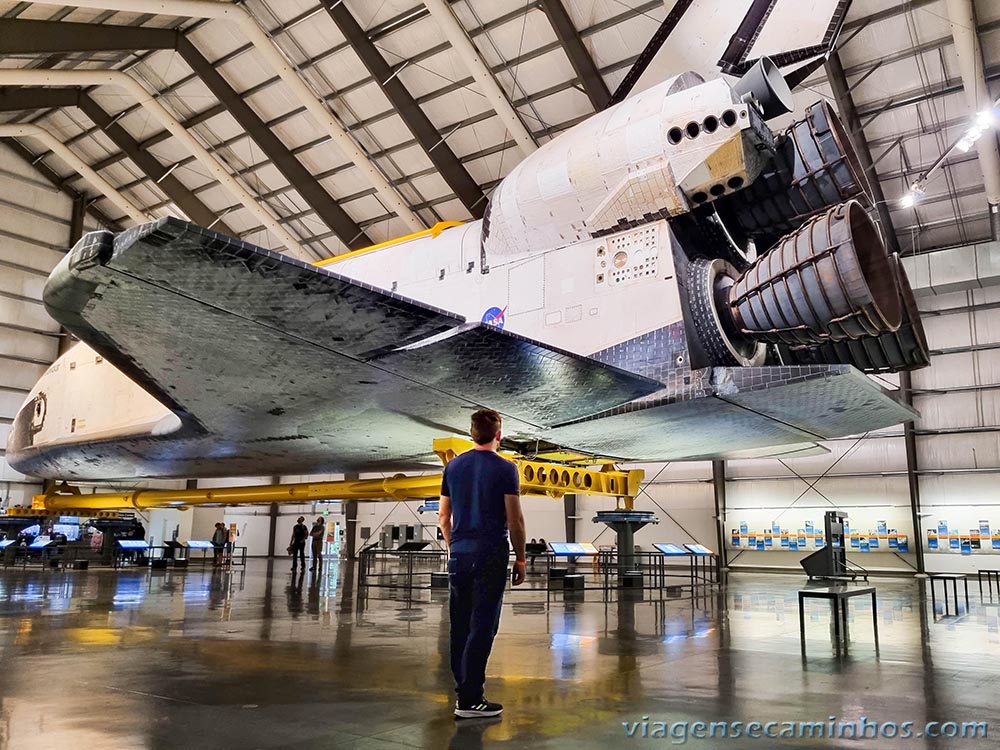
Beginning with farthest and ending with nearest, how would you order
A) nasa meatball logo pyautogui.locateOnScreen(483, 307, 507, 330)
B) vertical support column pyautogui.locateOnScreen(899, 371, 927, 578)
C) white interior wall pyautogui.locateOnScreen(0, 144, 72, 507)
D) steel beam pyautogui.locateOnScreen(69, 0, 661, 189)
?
white interior wall pyautogui.locateOnScreen(0, 144, 72, 507) < vertical support column pyautogui.locateOnScreen(899, 371, 927, 578) < steel beam pyautogui.locateOnScreen(69, 0, 661, 189) < nasa meatball logo pyautogui.locateOnScreen(483, 307, 507, 330)

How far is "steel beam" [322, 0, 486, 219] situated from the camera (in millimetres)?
19453

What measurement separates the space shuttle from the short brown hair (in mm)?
1214

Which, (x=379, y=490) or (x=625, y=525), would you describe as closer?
(x=379, y=490)

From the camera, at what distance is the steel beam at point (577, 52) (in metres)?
18.0

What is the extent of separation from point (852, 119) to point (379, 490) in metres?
16.1

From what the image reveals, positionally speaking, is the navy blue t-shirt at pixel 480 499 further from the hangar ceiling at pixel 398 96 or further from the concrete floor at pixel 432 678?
the hangar ceiling at pixel 398 96

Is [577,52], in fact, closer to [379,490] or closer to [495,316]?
[495,316]

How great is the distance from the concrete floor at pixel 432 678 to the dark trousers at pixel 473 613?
202 mm

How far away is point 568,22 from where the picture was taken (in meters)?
18.3

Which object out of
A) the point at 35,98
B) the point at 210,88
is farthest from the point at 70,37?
the point at 35,98

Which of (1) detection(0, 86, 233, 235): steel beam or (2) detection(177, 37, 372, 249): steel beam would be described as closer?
(2) detection(177, 37, 372, 249): steel beam

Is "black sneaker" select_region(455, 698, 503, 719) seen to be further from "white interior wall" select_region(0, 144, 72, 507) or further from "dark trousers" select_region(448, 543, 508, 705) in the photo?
"white interior wall" select_region(0, 144, 72, 507)

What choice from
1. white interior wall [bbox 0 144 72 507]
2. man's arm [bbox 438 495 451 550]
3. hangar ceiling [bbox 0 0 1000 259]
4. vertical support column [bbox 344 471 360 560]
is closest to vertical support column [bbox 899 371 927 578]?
hangar ceiling [bbox 0 0 1000 259]

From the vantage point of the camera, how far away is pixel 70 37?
19656mm
